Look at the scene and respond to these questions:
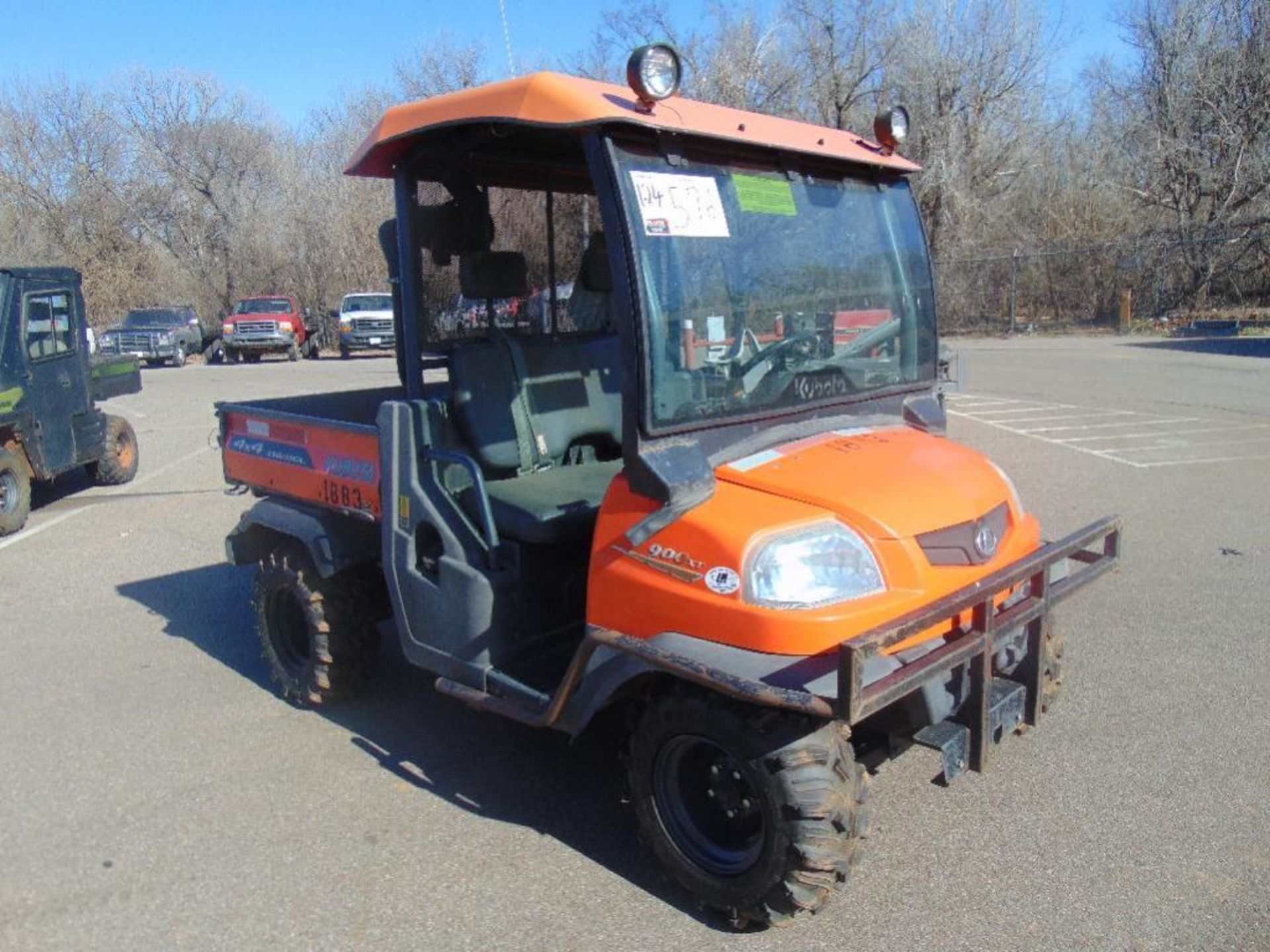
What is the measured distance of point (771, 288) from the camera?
3.53m

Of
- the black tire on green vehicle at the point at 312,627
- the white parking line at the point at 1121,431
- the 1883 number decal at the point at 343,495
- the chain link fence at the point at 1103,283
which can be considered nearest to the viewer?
the 1883 number decal at the point at 343,495

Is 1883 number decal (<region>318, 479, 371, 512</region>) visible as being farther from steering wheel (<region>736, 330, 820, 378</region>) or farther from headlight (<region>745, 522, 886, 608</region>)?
headlight (<region>745, 522, 886, 608</region>)

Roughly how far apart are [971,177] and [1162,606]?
29.1 metres

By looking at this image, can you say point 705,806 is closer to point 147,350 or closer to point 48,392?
point 48,392

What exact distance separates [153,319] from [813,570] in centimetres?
3081

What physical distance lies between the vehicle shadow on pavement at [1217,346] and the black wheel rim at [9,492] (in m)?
19.4

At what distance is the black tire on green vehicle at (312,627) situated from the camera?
183 inches

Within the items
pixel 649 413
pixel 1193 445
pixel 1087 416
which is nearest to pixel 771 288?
pixel 649 413

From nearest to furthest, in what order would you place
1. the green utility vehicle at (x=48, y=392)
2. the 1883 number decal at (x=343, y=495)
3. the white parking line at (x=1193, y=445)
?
the 1883 number decal at (x=343, y=495) < the green utility vehicle at (x=48, y=392) < the white parking line at (x=1193, y=445)

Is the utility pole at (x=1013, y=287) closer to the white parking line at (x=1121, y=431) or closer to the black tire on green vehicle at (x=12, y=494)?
the white parking line at (x=1121, y=431)

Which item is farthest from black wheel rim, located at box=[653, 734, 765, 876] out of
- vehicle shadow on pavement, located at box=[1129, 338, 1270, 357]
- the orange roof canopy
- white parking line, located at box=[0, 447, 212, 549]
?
vehicle shadow on pavement, located at box=[1129, 338, 1270, 357]

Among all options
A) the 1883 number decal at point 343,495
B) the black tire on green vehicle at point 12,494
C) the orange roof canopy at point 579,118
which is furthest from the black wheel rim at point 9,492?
the orange roof canopy at point 579,118

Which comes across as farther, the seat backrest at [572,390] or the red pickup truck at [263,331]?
the red pickup truck at [263,331]

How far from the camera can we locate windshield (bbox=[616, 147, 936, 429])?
319 cm
